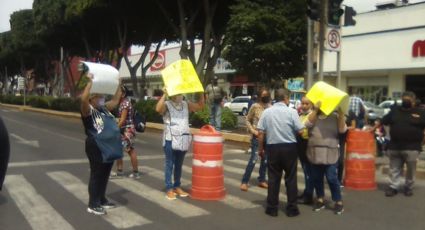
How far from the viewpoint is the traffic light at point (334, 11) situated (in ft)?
41.8

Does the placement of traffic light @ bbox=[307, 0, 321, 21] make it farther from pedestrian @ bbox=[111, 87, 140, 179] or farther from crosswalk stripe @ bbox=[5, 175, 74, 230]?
crosswalk stripe @ bbox=[5, 175, 74, 230]

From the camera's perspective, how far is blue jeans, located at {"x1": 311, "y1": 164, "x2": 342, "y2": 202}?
746cm

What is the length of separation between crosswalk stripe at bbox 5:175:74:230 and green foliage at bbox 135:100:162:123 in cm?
1289

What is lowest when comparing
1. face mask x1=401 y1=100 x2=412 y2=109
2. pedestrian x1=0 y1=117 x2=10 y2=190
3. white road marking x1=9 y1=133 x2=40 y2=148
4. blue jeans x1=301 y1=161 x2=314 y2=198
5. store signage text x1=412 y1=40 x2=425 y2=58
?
white road marking x1=9 y1=133 x2=40 y2=148

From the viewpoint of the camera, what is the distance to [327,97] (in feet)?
24.1

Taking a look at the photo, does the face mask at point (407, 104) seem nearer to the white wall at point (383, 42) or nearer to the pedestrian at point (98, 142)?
the pedestrian at point (98, 142)

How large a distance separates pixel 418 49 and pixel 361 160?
30288 mm

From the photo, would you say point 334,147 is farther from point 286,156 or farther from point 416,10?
point 416,10

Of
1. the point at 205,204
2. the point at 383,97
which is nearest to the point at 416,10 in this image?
the point at 383,97

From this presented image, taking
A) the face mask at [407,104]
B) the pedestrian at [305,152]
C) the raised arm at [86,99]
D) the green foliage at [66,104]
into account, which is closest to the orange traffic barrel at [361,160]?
the face mask at [407,104]

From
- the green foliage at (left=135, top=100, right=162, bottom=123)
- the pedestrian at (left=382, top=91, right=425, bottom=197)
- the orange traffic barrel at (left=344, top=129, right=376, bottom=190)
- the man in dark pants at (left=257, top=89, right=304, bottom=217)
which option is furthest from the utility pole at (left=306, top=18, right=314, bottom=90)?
the green foliage at (left=135, top=100, right=162, bottom=123)

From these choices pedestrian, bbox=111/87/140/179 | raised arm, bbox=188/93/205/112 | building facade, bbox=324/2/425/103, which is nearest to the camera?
raised arm, bbox=188/93/205/112

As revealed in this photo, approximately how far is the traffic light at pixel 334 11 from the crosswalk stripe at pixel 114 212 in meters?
6.97

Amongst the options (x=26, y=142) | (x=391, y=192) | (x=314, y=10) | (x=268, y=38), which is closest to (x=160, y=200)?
(x=391, y=192)
